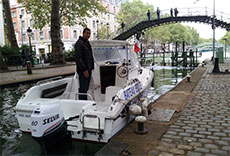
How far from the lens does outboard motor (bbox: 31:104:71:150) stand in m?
3.57

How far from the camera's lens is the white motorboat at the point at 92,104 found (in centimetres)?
378

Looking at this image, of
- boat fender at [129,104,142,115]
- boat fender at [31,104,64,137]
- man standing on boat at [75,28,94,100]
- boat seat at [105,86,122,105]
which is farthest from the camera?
boat seat at [105,86,122,105]

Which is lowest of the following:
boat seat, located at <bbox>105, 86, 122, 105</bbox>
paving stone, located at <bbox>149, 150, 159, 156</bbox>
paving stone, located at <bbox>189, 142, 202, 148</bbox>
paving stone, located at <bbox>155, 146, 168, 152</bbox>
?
paving stone, located at <bbox>189, 142, 202, 148</bbox>

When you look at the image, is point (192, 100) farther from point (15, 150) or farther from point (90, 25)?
point (90, 25)

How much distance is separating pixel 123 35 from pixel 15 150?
3191cm

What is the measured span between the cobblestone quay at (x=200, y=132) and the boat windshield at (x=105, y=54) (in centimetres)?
274

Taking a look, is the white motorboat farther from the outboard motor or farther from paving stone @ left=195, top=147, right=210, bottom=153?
Answer: paving stone @ left=195, top=147, right=210, bottom=153

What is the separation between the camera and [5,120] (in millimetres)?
6750

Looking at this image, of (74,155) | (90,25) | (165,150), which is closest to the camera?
(165,150)

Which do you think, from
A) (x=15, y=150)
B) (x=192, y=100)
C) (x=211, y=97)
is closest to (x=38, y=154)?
(x=15, y=150)

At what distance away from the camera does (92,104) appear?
182 inches

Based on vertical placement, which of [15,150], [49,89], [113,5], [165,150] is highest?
[113,5]

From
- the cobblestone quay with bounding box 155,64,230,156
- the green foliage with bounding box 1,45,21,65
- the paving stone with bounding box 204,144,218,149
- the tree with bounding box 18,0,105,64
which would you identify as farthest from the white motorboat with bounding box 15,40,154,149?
the green foliage with bounding box 1,45,21,65

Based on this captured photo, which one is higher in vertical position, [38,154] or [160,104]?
[160,104]
